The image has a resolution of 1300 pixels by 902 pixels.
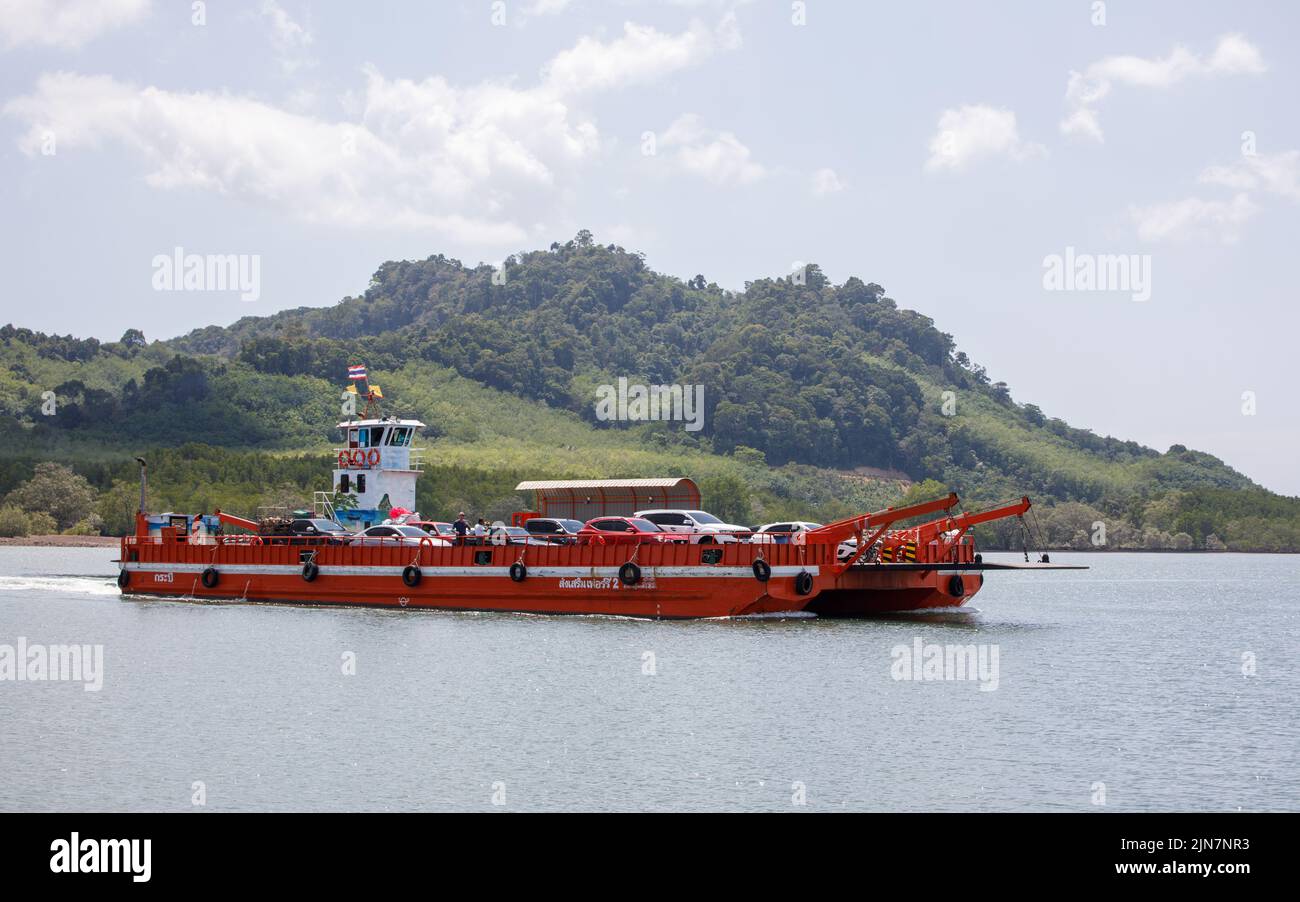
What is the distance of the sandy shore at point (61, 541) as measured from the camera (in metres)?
119

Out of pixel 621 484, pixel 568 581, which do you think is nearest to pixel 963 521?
pixel 568 581

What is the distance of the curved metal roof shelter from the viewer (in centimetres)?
5912

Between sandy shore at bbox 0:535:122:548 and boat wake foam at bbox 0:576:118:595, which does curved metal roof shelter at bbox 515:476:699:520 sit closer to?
boat wake foam at bbox 0:576:118:595

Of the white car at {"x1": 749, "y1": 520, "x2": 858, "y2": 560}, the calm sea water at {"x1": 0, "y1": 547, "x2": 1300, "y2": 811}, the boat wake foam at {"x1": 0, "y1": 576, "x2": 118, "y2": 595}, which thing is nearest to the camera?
the calm sea water at {"x1": 0, "y1": 547, "x2": 1300, "y2": 811}

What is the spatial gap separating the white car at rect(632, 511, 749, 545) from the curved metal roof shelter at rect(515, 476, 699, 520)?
5839 millimetres

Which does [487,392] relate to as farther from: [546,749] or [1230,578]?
[546,749]

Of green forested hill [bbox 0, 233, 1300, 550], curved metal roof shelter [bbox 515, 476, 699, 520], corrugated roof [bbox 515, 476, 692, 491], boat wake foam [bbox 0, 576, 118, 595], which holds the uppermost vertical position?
green forested hill [bbox 0, 233, 1300, 550]

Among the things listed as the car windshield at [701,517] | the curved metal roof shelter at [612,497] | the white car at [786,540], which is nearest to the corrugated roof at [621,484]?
the curved metal roof shelter at [612,497]

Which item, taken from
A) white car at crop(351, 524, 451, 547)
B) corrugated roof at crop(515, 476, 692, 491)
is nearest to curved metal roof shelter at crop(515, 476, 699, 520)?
corrugated roof at crop(515, 476, 692, 491)

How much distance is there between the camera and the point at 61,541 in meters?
120

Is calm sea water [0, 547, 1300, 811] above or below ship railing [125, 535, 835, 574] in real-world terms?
below
